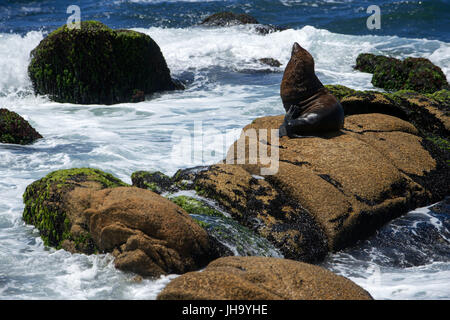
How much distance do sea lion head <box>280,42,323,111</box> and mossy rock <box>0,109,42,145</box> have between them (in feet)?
15.0

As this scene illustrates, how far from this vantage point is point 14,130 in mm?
8469

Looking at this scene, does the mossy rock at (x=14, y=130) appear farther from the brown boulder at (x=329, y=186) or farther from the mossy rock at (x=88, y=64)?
the brown boulder at (x=329, y=186)

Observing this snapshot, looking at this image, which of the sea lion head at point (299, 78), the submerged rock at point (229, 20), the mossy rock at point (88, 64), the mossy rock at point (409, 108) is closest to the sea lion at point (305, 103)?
the sea lion head at point (299, 78)

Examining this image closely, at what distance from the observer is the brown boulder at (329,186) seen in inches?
205

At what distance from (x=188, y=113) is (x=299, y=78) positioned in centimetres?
459

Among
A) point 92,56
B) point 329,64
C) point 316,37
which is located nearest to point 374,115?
point 92,56

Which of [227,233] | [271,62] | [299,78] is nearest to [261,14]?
[271,62]

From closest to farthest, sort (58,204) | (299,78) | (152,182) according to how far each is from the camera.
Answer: (58,204), (152,182), (299,78)

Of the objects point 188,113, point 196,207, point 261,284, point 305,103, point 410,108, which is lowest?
point 188,113

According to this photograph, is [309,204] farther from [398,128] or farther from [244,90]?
[244,90]

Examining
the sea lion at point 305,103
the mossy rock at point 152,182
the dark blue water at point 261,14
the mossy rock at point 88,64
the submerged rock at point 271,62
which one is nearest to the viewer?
the mossy rock at point 152,182

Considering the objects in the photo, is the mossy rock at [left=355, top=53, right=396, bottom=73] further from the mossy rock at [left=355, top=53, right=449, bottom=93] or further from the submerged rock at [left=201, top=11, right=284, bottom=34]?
the submerged rock at [left=201, top=11, right=284, bottom=34]

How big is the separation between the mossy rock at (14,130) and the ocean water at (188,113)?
211 mm

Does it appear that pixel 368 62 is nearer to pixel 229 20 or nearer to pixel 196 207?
pixel 229 20
